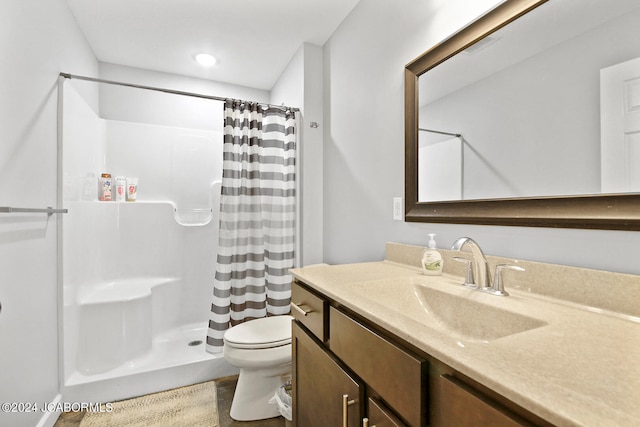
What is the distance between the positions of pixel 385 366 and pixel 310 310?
0.43m

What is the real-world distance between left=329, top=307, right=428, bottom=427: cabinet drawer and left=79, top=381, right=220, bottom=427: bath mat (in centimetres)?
123

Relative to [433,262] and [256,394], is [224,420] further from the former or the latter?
[433,262]

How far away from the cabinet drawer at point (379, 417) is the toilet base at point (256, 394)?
1.06 m

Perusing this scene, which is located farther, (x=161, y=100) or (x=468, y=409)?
(x=161, y=100)

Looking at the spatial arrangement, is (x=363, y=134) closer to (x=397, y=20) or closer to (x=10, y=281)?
(x=397, y=20)

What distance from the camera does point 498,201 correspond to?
3.33ft

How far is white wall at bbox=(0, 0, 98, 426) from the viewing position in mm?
1190

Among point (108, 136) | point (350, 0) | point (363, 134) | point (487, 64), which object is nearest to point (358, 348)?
point (487, 64)

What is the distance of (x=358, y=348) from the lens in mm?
778

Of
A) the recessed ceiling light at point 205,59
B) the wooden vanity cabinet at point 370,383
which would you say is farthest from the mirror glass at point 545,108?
the recessed ceiling light at point 205,59

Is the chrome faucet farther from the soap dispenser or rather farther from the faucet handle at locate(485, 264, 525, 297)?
the soap dispenser

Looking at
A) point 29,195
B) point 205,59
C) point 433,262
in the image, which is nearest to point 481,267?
point 433,262

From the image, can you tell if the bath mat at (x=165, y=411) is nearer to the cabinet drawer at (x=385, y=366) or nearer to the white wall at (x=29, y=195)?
the white wall at (x=29, y=195)

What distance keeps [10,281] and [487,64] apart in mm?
2034
